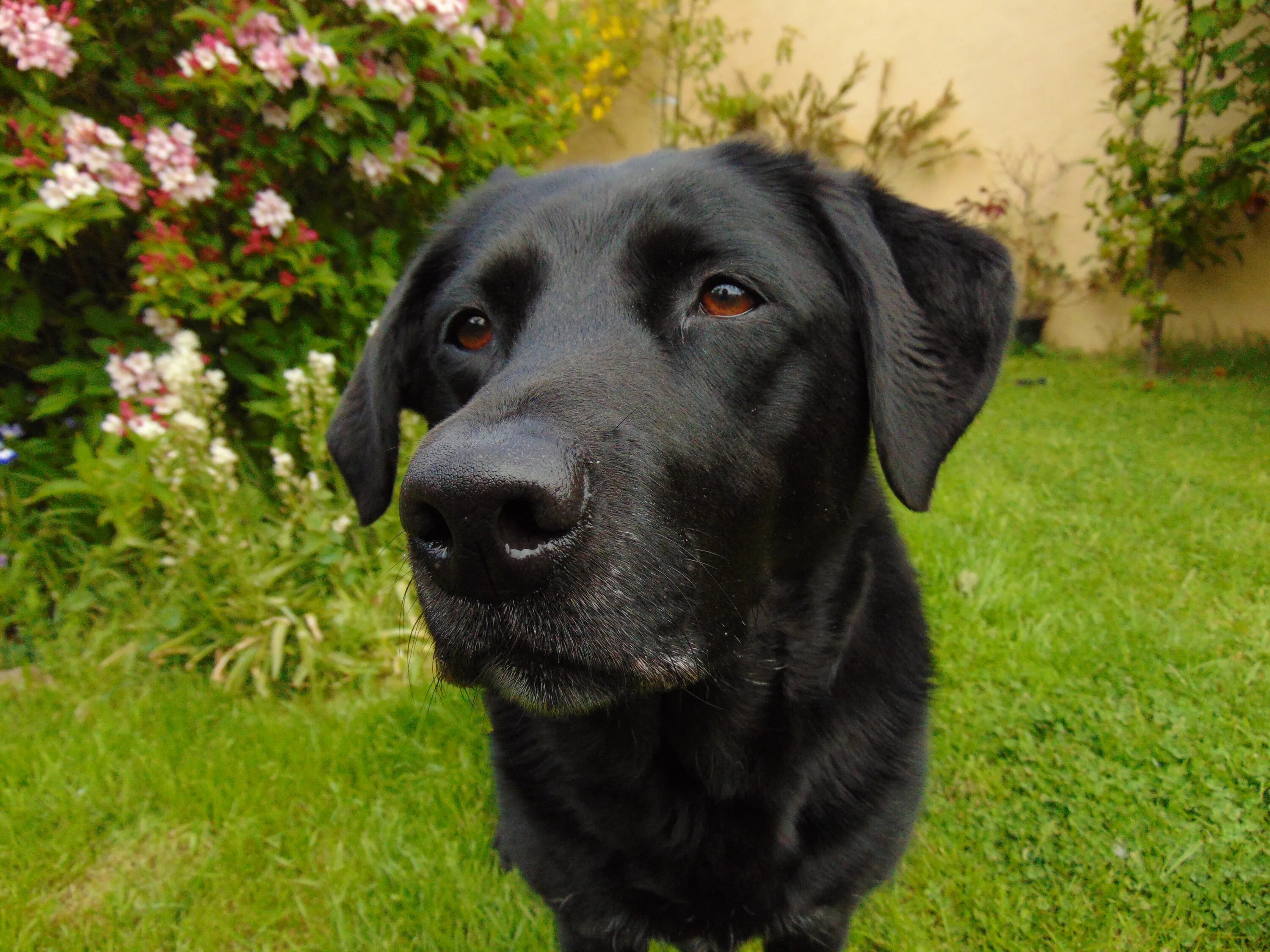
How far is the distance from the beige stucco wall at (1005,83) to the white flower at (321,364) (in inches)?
221

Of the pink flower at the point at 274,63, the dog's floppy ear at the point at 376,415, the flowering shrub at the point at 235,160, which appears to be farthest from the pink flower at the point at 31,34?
the dog's floppy ear at the point at 376,415

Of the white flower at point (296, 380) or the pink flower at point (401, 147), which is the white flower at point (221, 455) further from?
the pink flower at point (401, 147)

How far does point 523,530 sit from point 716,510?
385mm

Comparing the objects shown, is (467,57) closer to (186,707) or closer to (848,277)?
(848,277)

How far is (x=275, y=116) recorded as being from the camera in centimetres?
254

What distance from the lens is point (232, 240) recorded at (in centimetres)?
296

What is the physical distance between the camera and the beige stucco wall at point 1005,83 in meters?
5.89

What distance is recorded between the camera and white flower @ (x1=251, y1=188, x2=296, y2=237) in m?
2.58

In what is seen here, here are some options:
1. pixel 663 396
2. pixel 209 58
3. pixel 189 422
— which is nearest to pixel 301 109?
pixel 209 58

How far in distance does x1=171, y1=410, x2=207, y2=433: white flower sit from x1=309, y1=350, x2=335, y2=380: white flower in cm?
40

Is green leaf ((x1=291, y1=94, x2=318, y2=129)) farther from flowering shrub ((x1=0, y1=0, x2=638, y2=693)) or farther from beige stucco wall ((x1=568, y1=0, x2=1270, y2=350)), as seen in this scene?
beige stucco wall ((x1=568, y1=0, x2=1270, y2=350))

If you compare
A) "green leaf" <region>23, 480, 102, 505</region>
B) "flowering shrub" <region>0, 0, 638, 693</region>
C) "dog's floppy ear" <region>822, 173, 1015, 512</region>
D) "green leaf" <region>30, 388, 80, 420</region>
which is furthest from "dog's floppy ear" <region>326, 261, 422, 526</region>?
"green leaf" <region>30, 388, 80, 420</region>

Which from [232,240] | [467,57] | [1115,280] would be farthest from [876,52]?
[232,240]

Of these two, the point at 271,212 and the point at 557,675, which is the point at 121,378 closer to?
the point at 271,212
